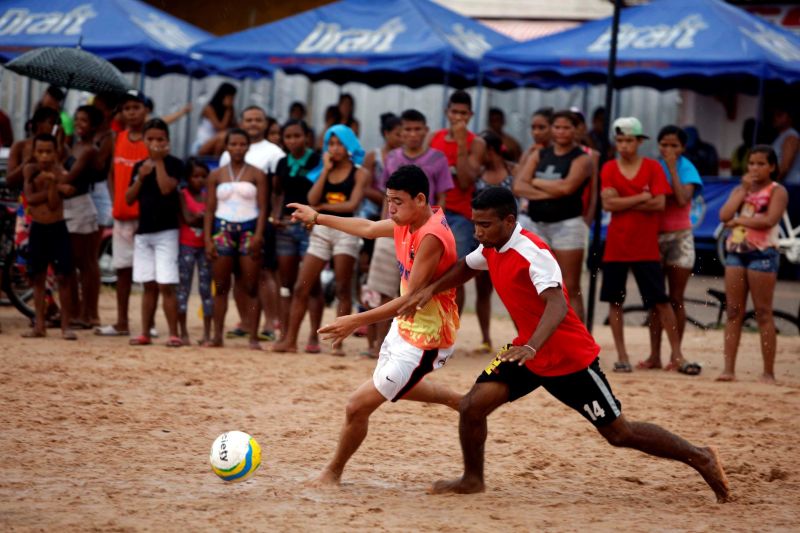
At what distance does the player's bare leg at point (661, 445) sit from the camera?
588 cm

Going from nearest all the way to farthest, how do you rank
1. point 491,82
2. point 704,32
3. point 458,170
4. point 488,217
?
point 488,217
point 458,170
point 704,32
point 491,82

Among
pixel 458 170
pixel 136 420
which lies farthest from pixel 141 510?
pixel 458 170

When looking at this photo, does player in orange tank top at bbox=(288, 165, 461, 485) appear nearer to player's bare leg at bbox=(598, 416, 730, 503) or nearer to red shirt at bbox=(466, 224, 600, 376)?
red shirt at bbox=(466, 224, 600, 376)

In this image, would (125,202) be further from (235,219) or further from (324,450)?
(324,450)

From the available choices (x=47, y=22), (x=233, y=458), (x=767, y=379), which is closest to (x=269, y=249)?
(x=767, y=379)

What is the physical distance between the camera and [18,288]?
11.8m

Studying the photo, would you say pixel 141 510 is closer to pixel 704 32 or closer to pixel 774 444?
pixel 774 444

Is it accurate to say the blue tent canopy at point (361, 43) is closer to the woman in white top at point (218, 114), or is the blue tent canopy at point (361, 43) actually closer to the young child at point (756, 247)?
the woman in white top at point (218, 114)

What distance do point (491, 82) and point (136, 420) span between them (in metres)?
12.5

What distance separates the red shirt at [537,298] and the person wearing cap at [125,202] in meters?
5.63

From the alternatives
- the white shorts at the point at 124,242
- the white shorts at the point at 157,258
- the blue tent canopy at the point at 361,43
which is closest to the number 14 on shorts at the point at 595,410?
the white shorts at the point at 157,258

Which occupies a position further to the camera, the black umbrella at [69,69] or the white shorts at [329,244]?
the black umbrella at [69,69]

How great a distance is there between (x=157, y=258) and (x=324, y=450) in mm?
4040

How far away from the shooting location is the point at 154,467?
6336 millimetres
